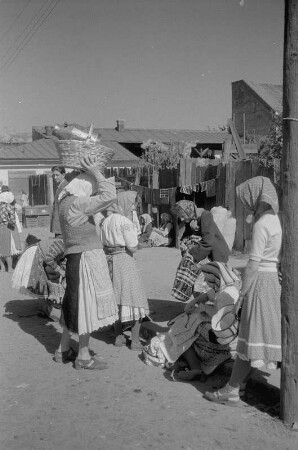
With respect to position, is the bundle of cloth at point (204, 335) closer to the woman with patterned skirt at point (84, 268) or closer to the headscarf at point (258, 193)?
the woman with patterned skirt at point (84, 268)

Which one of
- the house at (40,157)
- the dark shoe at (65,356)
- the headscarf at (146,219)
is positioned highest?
the house at (40,157)

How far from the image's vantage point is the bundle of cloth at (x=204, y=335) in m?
5.01

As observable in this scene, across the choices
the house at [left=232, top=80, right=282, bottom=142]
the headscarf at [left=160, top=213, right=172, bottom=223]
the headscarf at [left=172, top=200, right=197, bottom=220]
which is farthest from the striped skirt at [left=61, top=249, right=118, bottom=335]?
the house at [left=232, top=80, right=282, bottom=142]

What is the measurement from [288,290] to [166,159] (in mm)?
14884

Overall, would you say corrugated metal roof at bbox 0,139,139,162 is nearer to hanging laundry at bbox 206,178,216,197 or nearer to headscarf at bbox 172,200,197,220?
hanging laundry at bbox 206,178,216,197

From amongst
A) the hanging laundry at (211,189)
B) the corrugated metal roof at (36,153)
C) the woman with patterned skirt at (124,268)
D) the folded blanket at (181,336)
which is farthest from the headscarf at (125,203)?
the corrugated metal roof at (36,153)

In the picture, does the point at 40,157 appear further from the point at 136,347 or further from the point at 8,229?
the point at 136,347

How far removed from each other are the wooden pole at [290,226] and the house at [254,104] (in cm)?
2884

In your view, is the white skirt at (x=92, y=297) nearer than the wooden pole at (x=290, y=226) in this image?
No

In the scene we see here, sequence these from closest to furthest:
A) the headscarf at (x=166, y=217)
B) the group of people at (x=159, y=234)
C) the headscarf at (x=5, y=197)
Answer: the headscarf at (x=5, y=197) → the group of people at (x=159, y=234) → the headscarf at (x=166, y=217)

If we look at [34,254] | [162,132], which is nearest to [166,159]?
[34,254]

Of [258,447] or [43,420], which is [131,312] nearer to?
[43,420]

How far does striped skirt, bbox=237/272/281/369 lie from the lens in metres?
4.06

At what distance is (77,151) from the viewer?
491 cm
